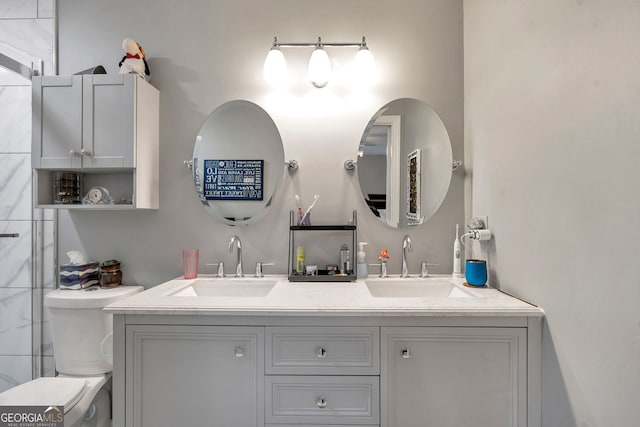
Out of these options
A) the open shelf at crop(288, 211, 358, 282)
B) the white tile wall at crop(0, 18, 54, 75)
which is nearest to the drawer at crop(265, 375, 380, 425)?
the open shelf at crop(288, 211, 358, 282)

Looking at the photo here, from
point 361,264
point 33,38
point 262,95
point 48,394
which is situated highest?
point 33,38

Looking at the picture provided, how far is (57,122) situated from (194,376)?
135 cm

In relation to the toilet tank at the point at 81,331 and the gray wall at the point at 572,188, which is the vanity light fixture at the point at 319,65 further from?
the toilet tank at the point at 81,331

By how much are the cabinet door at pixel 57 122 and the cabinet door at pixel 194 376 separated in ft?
3.13

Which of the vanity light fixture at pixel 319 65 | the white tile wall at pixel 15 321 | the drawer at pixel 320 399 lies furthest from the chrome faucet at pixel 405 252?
the white tile wall at pixel 15 321

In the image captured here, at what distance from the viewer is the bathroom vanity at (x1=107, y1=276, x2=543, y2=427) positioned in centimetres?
114

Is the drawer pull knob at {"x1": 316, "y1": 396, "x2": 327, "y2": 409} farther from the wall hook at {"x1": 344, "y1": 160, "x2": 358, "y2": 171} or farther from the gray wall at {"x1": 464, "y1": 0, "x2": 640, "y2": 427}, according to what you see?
the wall hook at {"x1": 344, "y1": 160, "x2": 358, "y2": 171}

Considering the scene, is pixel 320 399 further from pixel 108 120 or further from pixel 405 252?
pixel 108 120

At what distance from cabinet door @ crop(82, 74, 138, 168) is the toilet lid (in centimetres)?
97

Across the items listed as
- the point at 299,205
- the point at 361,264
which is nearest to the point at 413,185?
the point at 361,264

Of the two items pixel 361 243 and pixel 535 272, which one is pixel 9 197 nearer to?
pixel 361 243

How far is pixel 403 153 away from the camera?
1684 millimetres

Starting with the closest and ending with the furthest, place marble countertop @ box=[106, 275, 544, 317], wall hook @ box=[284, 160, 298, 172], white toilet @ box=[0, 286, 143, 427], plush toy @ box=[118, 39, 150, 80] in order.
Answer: marble countertop @ box=[106, 275, 544, 317]
white toilet @ box=[0, 286, 143, 427]
plush toy @ box=[118, 39, 150, 80]
wall hook @ box=[284, 160, 298, 172]

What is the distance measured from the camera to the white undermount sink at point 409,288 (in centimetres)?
158
